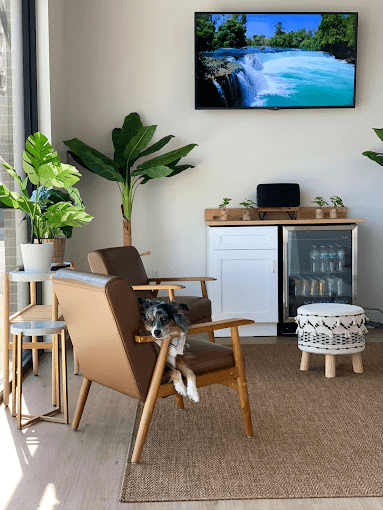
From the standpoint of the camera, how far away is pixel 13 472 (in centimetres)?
274

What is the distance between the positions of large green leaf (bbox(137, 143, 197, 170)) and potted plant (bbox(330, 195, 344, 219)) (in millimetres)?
1366

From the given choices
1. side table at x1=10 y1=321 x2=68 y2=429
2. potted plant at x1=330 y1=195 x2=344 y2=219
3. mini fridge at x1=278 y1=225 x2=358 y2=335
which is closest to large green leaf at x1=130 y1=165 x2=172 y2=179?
mini fridge at x1=278 y1=225 x2=358 y2=335

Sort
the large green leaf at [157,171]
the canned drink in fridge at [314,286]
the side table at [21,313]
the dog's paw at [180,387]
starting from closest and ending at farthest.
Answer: the dog's paw at [180,387] → the side table at [21,313] → the large green leaf at [157,171] → the canned drink in fridge at [314,286]

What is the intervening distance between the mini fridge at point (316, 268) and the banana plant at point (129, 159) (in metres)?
1.18

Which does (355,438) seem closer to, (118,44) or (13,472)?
(13,472)

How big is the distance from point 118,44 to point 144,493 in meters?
4.25

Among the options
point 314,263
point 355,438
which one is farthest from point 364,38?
point 355,438

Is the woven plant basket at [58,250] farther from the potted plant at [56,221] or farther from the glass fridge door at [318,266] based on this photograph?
the glass fridge door at [318,266]

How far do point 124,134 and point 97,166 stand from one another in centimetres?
42

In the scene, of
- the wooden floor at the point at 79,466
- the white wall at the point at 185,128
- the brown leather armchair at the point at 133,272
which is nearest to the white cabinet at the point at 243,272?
the white wall at the point at 185,128

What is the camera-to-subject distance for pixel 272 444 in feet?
9.90

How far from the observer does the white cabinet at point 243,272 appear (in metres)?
5.41

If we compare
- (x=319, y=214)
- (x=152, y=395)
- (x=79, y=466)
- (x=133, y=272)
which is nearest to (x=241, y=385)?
(x=152, y=395)

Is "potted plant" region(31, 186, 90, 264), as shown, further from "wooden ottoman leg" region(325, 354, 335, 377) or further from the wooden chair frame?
"wooden ottoman leg" region(325, 354, 335, 377)
